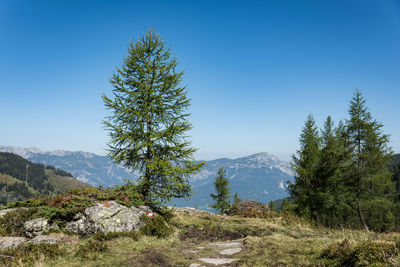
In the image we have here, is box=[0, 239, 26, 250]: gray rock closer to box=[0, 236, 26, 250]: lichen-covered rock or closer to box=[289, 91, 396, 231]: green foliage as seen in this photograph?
box=[0, 236, 26, 250]: lichen-covered rock

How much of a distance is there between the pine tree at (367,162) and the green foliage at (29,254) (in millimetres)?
20914

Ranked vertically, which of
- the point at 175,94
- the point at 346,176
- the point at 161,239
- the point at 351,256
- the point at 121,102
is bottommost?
the point at 161,239

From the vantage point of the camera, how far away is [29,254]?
712cm

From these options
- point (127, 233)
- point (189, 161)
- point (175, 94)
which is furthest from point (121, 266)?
point (175, 94)

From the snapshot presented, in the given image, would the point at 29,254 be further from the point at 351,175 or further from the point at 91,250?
the point at 351,175

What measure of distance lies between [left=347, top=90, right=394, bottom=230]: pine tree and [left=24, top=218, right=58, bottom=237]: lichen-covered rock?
21.4m

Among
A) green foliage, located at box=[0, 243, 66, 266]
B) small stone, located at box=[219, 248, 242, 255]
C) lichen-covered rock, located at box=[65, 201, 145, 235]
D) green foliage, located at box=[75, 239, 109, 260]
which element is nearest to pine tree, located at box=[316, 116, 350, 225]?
small stone, located at box=[219, 248, 242, 255]

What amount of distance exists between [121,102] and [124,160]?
3.42 metres

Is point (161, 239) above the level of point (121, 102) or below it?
below

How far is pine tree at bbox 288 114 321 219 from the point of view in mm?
22212

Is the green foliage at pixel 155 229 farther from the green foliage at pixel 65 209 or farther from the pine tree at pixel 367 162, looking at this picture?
the pine tree at pixel 367 162

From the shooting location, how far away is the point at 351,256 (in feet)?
17.5

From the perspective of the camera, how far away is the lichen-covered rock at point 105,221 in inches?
394

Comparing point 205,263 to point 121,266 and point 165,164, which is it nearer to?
point 121,266
